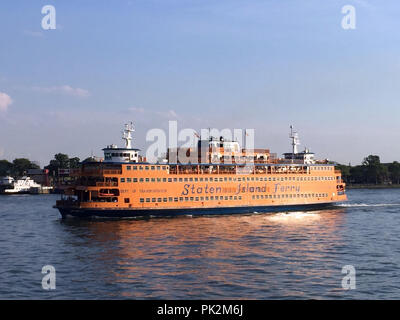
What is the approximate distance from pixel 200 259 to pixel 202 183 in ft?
90.4

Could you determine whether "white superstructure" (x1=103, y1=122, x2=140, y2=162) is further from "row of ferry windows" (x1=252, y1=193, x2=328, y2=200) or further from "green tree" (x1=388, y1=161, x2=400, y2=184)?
"green tree" (x1=388, y1=161, x2=400, y2=184)

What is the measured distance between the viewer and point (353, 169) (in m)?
171

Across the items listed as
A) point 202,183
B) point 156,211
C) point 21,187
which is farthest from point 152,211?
point 21,187

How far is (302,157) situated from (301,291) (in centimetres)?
4866

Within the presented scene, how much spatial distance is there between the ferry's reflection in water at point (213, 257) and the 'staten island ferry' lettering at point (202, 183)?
3690 millimetres

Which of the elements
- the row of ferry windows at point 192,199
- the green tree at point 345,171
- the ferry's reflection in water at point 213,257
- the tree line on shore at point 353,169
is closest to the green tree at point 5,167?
the tree line on shore at point 353,169

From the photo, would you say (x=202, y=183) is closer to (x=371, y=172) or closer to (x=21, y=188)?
(x=21, y=188)

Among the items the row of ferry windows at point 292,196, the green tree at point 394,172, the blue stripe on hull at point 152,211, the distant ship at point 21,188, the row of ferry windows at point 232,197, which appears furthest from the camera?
the green tree at point 394,172

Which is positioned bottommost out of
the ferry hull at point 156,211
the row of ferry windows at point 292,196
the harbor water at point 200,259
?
the harbor water at point 200,259

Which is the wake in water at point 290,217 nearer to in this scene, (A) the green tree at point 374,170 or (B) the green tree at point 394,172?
(A) the green tree at point 374,170

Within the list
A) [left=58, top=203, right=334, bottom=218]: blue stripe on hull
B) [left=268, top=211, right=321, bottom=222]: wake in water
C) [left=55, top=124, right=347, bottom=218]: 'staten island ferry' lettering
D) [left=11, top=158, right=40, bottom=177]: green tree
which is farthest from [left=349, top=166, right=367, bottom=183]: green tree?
[left=11, top=158, right=40, bottom=177]: green tree

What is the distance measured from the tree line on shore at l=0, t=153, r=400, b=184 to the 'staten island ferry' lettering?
106 m

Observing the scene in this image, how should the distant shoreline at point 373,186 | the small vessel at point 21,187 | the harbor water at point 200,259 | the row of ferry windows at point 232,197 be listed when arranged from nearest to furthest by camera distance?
the harbor water at point 200,259
the row of ferry windows at point 232,197
the small vessel at point 21,187
the distant shoreline at point 373,186

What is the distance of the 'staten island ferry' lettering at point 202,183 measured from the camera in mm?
49875
